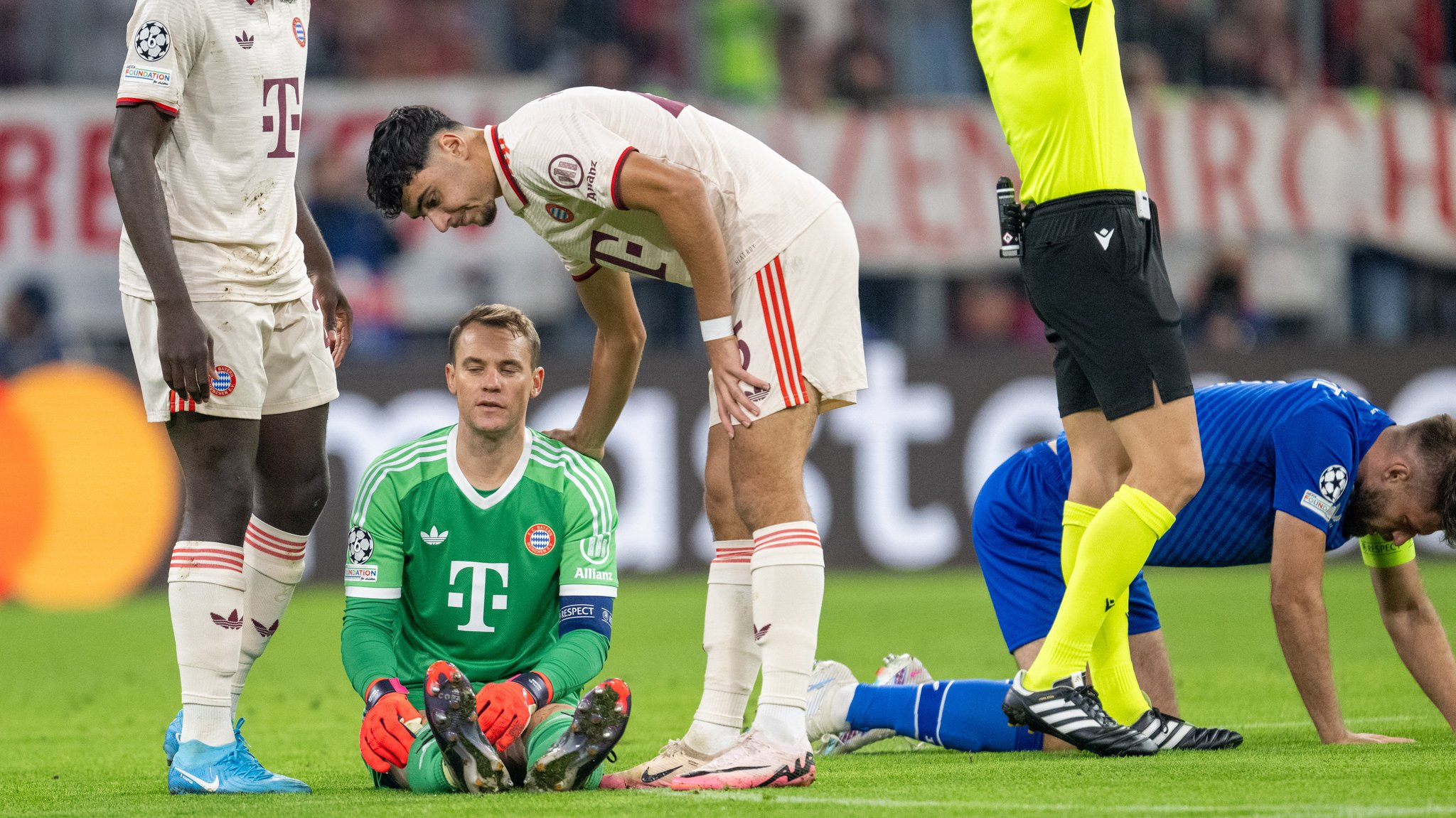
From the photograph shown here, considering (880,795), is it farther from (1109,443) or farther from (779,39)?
(779,39)

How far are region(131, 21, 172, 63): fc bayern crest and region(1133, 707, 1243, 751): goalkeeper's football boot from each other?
2.95 meters

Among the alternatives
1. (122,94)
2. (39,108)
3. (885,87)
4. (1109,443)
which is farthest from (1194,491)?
(39,108)

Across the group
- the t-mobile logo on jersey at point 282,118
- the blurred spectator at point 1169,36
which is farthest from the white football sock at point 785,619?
the blurred spectator at point 1169,36

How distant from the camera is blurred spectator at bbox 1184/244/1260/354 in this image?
12.4 metres

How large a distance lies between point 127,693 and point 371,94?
6417 mm

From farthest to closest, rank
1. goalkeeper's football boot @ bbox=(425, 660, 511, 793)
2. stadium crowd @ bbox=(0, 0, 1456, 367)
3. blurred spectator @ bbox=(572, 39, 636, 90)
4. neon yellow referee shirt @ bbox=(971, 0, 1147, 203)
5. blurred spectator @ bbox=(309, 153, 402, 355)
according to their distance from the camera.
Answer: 1. stadium crowd @ bbox=(0, 0, 1456, 367)
2. blurred spectator @ bbox=(572, 39, 636, 90)
3. blurred spectator @ bbox=(309, 153, 402, 355)
4. neon yellow referee shirt @ bbox=(971, 0, 1147, 203)
5. goalkeeper's football boot @ bbox=(425, 660, 511, 793)

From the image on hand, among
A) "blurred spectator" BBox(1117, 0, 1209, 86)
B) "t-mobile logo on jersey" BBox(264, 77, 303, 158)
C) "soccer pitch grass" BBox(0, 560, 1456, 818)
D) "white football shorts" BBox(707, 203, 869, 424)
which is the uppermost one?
"blurred spectator" BBox(1117, 0, 1209, 86)

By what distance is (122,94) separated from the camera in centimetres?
420

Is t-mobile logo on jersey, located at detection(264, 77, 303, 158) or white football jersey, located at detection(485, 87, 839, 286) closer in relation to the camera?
white football jersey, located at detection(485, 87, 839, 286)

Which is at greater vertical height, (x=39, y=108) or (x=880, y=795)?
(x=39, y=108)

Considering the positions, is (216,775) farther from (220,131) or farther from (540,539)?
(220,131)

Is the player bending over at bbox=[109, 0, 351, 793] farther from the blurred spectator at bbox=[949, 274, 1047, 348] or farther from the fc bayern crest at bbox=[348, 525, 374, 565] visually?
the blurred spectator at bbox=[949, 274, 1047, 348]

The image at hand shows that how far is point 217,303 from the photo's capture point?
14.2ft

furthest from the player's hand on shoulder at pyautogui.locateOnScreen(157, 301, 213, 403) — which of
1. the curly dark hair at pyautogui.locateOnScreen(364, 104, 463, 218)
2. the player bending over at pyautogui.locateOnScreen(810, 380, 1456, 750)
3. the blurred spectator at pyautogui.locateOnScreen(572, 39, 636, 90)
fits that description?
the blurred spectator at pyautogui.locateOnScreen(572, 39, 636, 90)
